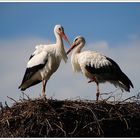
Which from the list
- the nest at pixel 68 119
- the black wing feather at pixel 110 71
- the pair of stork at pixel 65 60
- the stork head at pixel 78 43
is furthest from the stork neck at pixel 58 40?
the nest at pixel 68 119

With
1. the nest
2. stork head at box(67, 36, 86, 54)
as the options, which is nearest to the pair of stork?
stork head at box(67, 36, 86, 54)

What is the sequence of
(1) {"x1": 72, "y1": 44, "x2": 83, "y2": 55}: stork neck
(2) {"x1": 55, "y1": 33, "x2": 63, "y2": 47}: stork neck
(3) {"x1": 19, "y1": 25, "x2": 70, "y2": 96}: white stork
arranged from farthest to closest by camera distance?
(1) {"x1": 72, "y1": 44, "x2": 83, "y2": 55}: stork neck, (2) {"x1": 55, "y1": 33, "x2": 63, "y2": 47}: stork neck, (3) {"x1": 19, "y1": 25, "x2": 70, "y2": 96}: white stork

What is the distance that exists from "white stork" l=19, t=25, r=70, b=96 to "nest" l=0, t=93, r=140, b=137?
1.66 metres

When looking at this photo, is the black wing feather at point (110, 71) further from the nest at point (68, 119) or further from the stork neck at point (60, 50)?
the nest at point (68, 119)

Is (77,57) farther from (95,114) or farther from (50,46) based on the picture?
(95,114)

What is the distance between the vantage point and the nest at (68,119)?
23.2ft

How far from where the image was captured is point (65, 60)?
9250 mm

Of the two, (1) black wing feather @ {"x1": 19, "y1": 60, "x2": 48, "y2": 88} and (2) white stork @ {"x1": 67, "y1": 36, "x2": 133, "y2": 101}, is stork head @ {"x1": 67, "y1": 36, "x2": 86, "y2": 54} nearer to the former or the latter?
(2) white stork @ {"x1": 67, "y1": 36, "x2": 133, "y2": 101}

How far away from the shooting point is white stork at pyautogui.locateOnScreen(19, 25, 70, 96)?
905 cm

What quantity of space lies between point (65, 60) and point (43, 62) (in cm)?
43

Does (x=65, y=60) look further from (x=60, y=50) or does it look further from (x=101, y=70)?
(x=101, y=70)

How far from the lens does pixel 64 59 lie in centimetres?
923

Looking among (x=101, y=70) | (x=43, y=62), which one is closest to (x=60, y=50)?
(x=43, y=62)

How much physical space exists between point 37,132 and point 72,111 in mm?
562
